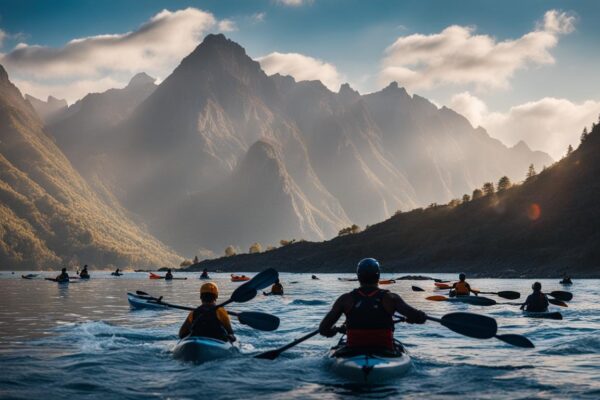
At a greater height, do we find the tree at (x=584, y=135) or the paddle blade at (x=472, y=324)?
the tree at (x=584, y=135)

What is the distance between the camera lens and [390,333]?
11781mm

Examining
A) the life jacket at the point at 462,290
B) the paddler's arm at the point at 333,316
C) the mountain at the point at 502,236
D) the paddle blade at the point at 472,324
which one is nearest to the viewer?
the paddler's arm at the point at 333,316

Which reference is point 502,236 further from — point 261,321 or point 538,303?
point 261,321

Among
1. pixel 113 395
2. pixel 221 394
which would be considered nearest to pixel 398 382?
pixel 221 394

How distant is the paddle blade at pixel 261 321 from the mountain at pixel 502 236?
95182mm

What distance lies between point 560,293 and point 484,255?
347ft

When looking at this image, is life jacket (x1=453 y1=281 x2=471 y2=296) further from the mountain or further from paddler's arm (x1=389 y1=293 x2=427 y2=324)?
the mountain

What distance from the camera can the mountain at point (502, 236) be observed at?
115375 mm

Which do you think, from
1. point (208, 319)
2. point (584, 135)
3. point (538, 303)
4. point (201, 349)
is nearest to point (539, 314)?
point (538, 303)

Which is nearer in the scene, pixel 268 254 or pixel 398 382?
pixel 398 382

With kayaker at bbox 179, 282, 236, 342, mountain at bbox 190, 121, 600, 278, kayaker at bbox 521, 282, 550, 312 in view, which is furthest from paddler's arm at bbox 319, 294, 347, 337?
mountain at bbox 190, 121, 600, 278

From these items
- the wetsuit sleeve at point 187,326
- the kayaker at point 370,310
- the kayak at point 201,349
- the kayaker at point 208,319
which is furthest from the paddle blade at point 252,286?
the kayaker at point 370,310

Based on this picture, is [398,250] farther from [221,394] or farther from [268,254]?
[221,394]

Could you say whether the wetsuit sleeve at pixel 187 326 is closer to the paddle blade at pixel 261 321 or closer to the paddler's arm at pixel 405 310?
the paddle blade at pixel 261 321
